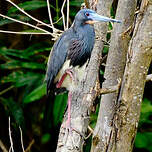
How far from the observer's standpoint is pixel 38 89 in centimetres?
337

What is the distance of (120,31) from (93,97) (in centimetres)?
44

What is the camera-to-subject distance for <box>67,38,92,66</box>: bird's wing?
2.57 meters

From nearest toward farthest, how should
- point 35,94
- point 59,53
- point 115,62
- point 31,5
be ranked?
point 115,62, point 59,53, point 31,5, point 35,94

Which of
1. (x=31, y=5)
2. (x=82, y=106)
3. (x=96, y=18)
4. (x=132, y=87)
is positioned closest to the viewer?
(x=132, y=87)

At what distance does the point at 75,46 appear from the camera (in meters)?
2.59

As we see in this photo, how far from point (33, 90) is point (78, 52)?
3.54 feet

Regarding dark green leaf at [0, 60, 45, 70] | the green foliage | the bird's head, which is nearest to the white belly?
the bird's head

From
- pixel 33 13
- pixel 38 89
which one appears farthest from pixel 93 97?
pixel 33 13

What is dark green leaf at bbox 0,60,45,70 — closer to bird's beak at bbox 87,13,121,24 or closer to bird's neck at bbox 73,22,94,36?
bird's neck at bbox 73,22,94,36

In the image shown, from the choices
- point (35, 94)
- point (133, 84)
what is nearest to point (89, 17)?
point (133, 84)

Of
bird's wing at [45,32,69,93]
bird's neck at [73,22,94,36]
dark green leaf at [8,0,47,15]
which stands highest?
dark green leaf at [8,0,47,15]

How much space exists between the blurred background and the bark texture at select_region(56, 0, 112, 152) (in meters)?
0.53

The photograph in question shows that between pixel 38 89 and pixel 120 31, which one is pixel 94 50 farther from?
pixel 38 89

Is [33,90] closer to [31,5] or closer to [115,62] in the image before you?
[31,5]
